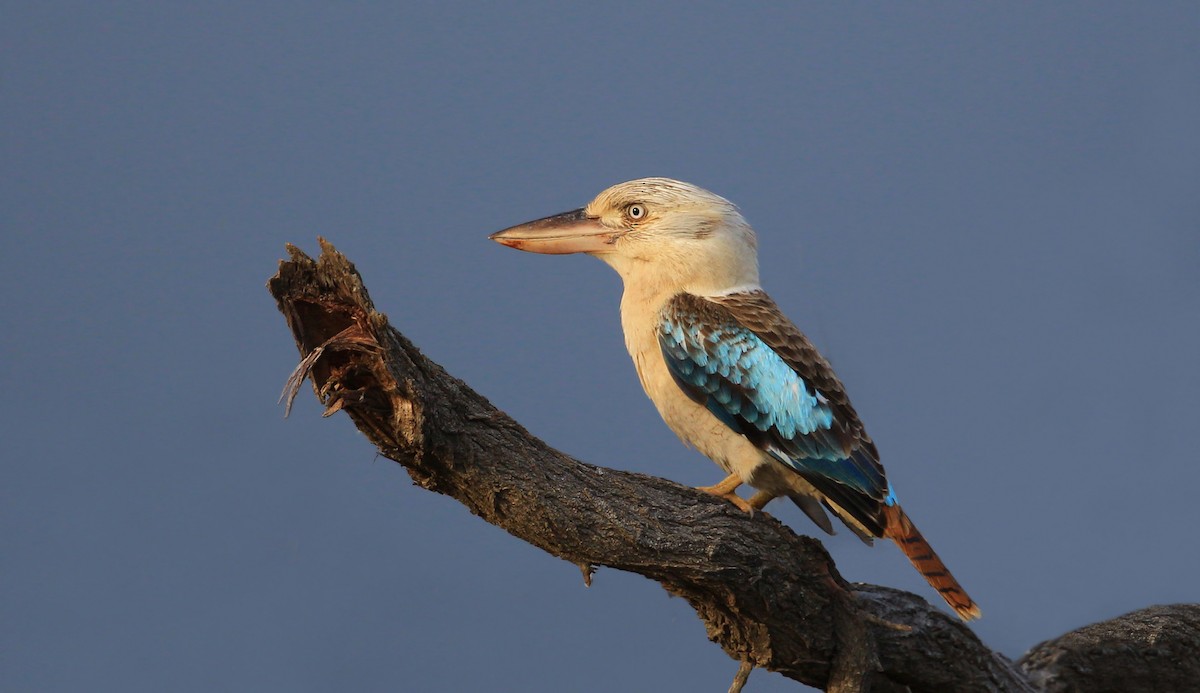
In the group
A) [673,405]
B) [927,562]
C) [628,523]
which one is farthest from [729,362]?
[927,562]

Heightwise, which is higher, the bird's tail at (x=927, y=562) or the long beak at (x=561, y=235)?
the long beak at (x=561, y=235)

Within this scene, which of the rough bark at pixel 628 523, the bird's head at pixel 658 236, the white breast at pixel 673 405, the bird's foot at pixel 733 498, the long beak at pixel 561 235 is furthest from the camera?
the long beak at pixel 561 235

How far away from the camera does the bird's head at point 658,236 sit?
4949 mm

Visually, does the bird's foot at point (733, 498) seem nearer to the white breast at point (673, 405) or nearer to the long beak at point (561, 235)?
the white breast at point (673, 405)

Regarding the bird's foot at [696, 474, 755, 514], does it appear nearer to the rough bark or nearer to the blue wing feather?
the rough bark

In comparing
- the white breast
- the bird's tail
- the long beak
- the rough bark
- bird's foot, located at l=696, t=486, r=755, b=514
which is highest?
the long beak

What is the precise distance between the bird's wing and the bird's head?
7.7 inches

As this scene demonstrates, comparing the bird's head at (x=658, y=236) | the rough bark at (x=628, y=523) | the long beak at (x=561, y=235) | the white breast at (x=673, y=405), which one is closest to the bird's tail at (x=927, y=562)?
the rough bark at (x=628, y=523)

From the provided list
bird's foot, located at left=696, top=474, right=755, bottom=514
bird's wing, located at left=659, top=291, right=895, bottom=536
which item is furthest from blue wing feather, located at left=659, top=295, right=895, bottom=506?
bird's foot, located at left=696, top=474, right=755, bottom=514

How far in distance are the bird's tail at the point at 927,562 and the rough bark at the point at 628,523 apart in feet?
0.75

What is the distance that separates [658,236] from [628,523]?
1298 millimetres

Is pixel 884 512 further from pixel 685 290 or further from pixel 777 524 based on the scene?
pixel 685 290

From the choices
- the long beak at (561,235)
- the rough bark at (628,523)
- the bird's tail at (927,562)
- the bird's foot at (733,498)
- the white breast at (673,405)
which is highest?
the long beak at (561,235)

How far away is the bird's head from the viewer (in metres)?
4.95
